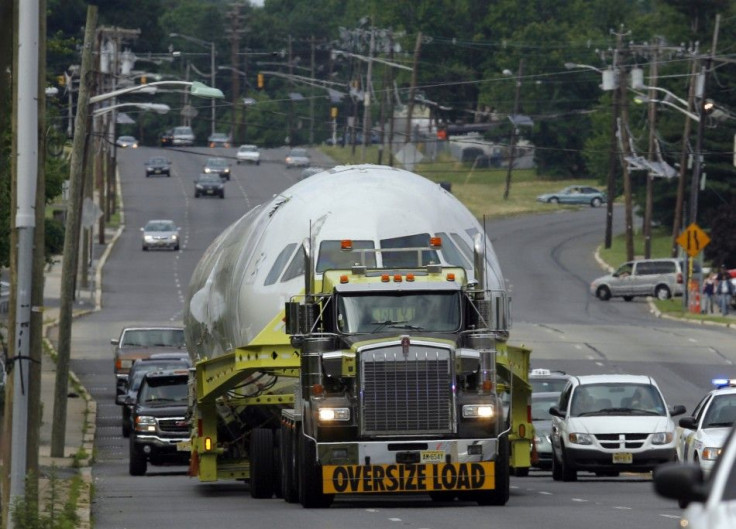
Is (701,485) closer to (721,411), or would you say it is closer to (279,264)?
(279,264)

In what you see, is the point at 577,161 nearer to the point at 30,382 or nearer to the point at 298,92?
the point at 298,92

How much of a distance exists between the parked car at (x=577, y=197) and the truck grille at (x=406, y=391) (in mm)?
94326

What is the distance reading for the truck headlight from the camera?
1902 centimetres

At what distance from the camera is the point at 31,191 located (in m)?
15.9

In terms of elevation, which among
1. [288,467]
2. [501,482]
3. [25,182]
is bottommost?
[288,467]

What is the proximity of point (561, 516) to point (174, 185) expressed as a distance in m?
101

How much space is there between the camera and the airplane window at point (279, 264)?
2131cm

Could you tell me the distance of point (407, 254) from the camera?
2117 centimetres

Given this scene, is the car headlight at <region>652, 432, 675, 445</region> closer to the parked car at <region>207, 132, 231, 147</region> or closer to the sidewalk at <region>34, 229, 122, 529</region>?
the sidewalk at <region>34, 229, 122, 529</region>

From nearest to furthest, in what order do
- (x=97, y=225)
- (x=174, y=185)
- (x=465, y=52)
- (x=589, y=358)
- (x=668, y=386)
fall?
(x=668, y=386) < (x=589, y=358) < (x=97, y=225) < (x=174, y=185) < (x=465, y=52)

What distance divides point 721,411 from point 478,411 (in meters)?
6.11

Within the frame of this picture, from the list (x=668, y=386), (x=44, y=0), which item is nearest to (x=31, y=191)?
(x=44, y=0)

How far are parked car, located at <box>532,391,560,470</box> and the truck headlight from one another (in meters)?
10.4

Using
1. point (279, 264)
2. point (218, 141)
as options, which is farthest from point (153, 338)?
point (218, 141)
